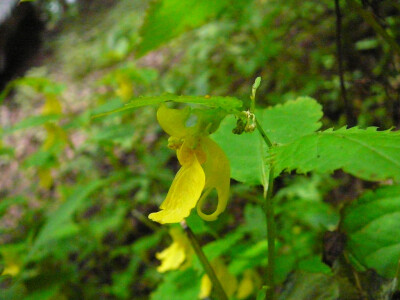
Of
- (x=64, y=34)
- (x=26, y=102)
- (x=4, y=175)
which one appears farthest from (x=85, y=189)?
(x=64, y=34)

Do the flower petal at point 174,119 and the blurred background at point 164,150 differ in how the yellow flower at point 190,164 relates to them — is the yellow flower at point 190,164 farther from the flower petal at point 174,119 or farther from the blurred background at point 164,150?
the blurred background at point 164,150

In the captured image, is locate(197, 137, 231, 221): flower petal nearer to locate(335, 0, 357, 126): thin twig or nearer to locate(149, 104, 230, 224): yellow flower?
locate(149, 104, 230, 224): yellow flower

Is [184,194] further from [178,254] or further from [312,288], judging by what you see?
[178,254]

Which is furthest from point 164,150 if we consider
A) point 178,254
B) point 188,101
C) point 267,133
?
point 188,101

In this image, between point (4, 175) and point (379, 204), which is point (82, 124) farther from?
point (4, 175)

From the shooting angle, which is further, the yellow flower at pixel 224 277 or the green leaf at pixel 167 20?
the yellow flower at pixel 224 277

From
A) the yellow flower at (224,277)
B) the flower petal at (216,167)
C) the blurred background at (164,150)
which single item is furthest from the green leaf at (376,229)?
the yellow flower at (224,277)
